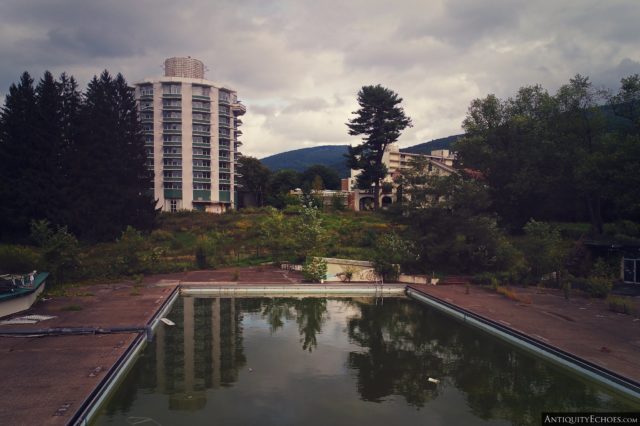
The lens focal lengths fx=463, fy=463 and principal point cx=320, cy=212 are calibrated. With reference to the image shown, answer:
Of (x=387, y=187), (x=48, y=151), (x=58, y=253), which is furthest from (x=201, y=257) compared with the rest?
(x=387, y=187)

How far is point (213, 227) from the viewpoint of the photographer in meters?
53.5

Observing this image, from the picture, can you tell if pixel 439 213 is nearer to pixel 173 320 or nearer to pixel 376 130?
pixel 173 320

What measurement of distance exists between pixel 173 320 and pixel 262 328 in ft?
15.7

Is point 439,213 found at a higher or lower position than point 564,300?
higher

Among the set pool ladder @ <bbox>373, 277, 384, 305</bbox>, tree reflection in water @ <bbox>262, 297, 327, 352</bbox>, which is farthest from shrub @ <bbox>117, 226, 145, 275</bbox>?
pool ladder @ <bbox>373, 277, 384, 305</bbox>

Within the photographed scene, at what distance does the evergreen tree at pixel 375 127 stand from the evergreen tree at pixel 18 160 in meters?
37.0

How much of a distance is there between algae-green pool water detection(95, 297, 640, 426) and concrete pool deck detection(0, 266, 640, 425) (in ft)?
3.89

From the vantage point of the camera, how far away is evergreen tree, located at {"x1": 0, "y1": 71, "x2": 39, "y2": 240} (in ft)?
143

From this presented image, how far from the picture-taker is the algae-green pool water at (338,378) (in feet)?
42.3

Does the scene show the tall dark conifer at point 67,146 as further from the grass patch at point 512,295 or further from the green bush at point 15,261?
the grass patch at point 512,295

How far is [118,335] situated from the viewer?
1903 centimetres

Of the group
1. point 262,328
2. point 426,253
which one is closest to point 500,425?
point 262,328

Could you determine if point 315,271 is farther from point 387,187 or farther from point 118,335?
point 387,187

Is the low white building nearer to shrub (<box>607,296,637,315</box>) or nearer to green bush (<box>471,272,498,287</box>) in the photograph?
green bush (<box>471,272,498,287</box>)
